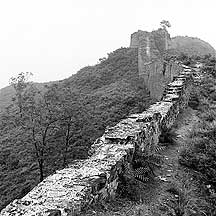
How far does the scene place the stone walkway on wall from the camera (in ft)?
16.9

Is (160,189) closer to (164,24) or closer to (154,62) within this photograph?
(154,62)

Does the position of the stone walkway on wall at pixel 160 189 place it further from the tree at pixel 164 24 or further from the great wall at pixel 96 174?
the tree at pixel 164 24

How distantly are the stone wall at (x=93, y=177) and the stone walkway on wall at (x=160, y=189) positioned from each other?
24 cm

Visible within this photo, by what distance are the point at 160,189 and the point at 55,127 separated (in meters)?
15.7

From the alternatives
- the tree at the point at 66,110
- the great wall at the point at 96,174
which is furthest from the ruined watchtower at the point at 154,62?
the great wall at the point at 96,174

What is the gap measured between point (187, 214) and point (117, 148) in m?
1.79

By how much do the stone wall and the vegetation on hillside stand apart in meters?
9.42

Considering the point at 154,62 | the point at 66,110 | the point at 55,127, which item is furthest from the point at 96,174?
the point at 154,62

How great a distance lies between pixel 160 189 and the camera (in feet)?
21.5

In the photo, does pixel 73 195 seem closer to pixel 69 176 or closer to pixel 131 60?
pixel 69 176

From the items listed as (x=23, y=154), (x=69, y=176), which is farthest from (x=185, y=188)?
(x=23, y=154)

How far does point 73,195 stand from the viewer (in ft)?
14.7

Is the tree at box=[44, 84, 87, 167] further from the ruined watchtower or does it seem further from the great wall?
the great wall

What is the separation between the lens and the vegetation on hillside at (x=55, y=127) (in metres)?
19.4
